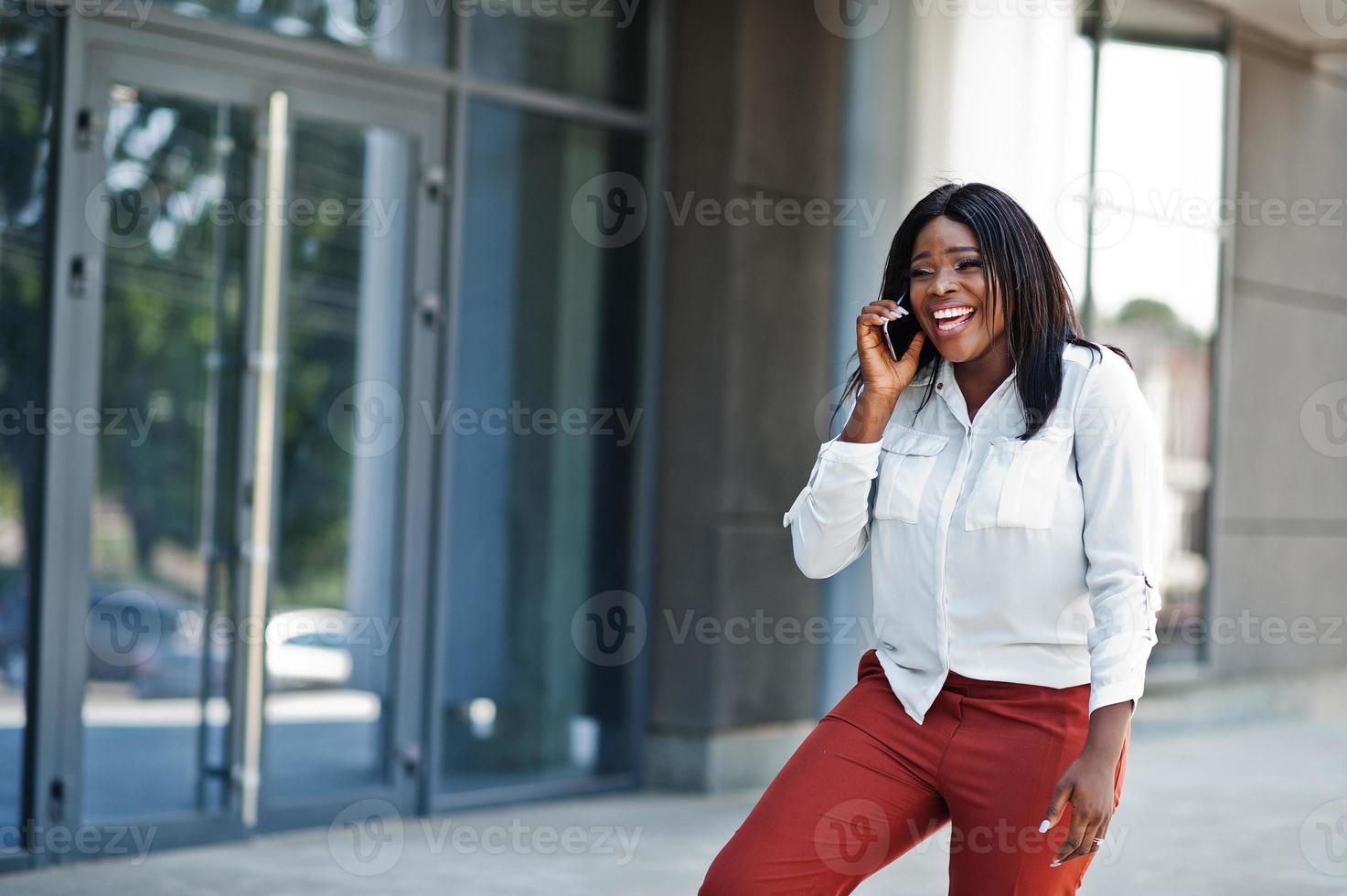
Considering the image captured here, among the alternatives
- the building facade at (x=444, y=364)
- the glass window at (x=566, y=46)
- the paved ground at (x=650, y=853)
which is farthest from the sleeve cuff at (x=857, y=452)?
the glass window at (x=566, y=46)

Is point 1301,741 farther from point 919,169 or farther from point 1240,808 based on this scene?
point 919,169

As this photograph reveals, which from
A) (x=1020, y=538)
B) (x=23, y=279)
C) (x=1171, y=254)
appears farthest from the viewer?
(x=1171, y=254)

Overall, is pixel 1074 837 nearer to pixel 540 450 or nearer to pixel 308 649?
pixel 308 649

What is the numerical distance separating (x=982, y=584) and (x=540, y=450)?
13.8ft

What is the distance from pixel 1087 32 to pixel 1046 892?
6.89 meters

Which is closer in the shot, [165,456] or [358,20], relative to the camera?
[165,456]

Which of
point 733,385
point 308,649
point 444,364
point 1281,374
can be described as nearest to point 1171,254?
point 1281,374

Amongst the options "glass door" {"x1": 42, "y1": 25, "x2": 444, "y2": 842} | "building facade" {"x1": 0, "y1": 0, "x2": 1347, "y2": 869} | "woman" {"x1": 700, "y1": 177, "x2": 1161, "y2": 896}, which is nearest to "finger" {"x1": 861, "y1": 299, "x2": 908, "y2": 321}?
"woman" {"x1": 700, "y1": 177, "x2": 1161, "y2": 896}

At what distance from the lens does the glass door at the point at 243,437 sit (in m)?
Answer: 5.30

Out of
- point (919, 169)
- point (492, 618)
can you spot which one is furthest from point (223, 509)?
point (919, 169)

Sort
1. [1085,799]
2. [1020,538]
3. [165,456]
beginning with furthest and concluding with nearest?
[165,456]
[1020,538]
[1085,799]

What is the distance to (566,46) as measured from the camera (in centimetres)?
666

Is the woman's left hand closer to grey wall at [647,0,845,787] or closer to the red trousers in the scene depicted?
the red trousers

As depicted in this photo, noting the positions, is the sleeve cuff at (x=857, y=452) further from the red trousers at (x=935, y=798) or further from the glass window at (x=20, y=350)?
the glass window at (x=20, y=350)
